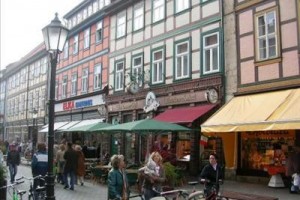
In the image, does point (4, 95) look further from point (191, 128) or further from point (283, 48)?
point (283, 48)

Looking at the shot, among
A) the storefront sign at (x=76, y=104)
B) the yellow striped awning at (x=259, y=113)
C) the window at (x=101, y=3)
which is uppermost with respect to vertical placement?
the window at (x=101, y=3)

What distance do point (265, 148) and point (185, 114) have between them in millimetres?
3919

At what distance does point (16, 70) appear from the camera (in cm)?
5319

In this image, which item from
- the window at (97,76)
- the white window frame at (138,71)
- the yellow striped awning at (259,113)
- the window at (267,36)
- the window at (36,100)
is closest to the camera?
the yellow striped awning at (259,113)

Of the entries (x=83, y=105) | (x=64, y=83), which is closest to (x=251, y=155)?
(x=83, y=105)

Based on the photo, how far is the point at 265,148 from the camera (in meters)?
16.4

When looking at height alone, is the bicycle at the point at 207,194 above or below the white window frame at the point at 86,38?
below

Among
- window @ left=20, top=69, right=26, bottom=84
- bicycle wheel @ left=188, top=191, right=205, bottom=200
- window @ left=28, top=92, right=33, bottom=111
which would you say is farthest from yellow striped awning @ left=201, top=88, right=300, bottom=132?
window @ left=20, top=69, right=26, bottom=84

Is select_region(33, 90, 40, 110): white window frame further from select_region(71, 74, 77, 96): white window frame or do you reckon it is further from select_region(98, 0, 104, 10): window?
select_region(98, 0, 104, 10): window

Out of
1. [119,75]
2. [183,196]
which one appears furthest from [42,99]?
[183,196]

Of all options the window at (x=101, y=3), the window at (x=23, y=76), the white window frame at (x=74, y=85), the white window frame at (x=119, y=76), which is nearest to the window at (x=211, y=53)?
the white window frame at (x=119, y=76)

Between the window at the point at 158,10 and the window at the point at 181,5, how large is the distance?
3.90 feet

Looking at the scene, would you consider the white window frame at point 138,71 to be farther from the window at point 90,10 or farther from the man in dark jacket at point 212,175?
the man in dark jacket at point 212,175

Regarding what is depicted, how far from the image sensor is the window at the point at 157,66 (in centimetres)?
2221
